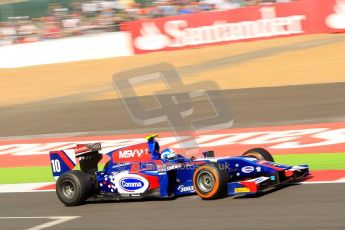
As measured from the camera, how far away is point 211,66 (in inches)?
1065

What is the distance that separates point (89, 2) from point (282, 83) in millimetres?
14952

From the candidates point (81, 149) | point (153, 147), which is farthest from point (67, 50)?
point (153, 147)

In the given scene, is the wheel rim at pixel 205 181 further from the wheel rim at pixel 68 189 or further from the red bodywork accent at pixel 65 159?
the red bodywork accent at pixel 65 159

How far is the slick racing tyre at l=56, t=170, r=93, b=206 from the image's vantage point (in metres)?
10.3

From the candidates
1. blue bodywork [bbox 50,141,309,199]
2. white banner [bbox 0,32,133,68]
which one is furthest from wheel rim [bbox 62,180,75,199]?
white banner [bbox 0,32,133,68]

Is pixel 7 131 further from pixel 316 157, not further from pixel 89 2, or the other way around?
pixel 89 2

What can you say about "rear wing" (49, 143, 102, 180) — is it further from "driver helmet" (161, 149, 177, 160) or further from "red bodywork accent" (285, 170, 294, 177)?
"red bodywork accent" (285, 170, 294, 177)

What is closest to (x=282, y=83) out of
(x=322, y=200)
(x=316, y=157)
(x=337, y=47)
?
(x=337, y=47)

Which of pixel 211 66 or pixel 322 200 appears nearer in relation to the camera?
pixel 322 200

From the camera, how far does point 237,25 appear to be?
29.8 metres

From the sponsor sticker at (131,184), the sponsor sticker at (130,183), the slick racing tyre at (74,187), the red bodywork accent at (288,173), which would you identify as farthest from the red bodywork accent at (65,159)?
the red bodywork accent at (288,173)

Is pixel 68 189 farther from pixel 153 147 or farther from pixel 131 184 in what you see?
pixel 153 147

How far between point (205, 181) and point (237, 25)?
823 inches

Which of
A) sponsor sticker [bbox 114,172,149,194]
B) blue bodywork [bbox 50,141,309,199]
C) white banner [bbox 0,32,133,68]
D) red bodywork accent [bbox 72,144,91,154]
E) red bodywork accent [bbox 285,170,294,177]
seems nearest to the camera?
blue bodywork [bbox 50,141,309,199]
